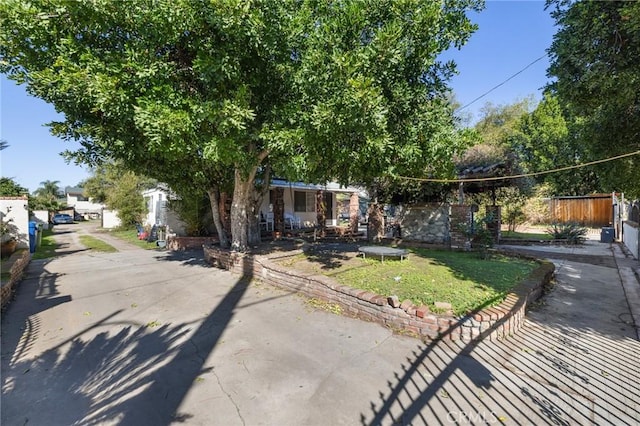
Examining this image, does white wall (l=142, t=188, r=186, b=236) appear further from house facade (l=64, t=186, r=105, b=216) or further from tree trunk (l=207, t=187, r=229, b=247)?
house facade (l=64, t=186, r=105, b=216)

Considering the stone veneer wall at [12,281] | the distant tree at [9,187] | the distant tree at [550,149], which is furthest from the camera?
the distant tree at [550,149]

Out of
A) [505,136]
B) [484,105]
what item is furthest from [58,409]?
[484,105]

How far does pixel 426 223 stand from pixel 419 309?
7735mm

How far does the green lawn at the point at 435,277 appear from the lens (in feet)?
16.3

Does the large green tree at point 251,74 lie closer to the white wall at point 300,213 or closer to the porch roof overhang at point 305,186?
the porch roof overhang at point 305,186

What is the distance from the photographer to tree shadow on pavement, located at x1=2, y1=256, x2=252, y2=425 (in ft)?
9.08

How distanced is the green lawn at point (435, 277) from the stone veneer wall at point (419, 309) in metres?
0.24

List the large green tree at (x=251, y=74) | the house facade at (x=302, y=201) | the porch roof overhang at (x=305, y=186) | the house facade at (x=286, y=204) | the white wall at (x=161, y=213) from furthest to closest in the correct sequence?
the house facade at (x=302, y=201) < the house facade at (x=286, y=204) < the white wall at (x=161, y=213) < the porch roof overhang at (x=305, y=186) < the large green tree at (x=251, y=74)

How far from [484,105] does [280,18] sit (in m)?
37.7

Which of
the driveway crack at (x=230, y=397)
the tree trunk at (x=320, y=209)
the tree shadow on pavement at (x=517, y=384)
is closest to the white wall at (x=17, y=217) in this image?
the driveway crack at (x=230, y=397)

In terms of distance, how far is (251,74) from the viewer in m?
6.40

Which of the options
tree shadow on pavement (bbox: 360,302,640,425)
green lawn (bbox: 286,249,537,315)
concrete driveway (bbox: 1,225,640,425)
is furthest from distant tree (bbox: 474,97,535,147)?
tree shadow on pavement (bbox: 360,302,640,425)

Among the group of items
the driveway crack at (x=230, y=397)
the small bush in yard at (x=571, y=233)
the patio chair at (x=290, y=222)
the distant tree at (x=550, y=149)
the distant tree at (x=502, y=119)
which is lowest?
the driveway crack at (x=230, y=397)

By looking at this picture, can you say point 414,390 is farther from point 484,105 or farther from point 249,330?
point 484,105
